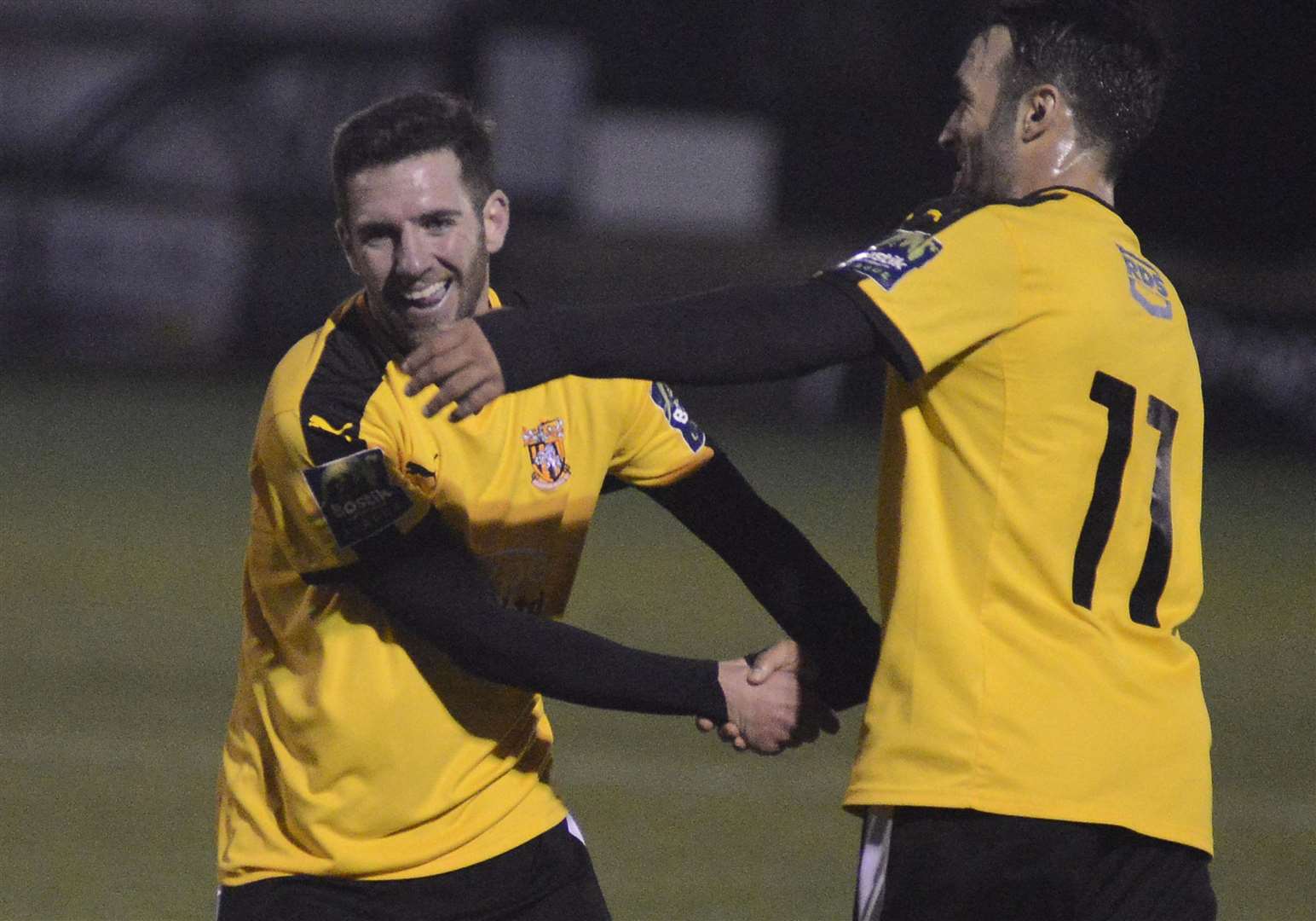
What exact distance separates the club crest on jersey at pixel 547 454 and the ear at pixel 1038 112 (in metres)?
0.95

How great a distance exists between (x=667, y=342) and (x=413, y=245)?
93 cm

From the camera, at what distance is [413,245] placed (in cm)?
306

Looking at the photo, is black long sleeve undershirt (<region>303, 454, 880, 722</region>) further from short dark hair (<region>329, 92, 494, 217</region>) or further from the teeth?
short dark hair (<region>329, 92, 494, 217</region>)

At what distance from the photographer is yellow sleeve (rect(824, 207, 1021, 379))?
2.32 metres

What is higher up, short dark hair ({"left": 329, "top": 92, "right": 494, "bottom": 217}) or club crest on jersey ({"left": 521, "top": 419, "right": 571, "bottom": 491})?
short dark hair ({"left": 329, "top": 92, "right": 494, "bottom": 217})

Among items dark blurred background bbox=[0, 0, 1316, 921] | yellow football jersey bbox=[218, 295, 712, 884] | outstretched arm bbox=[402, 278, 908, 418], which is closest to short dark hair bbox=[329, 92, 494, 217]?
yellow football jersey bbox=[218, 295, 712, 884]

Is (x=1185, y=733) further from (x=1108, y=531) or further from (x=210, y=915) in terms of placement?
(x=210, y=915)

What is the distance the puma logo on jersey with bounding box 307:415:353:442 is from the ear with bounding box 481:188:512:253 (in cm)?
51

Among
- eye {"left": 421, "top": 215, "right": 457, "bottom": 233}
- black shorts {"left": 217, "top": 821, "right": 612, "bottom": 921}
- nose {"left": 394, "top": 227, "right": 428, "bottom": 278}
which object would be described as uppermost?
eye {"left": 421, "top": 215, "right": 457, "bottom": 233}

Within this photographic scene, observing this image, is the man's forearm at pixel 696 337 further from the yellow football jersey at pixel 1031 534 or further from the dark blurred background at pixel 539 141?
the dark blurred background at pixel 539 141

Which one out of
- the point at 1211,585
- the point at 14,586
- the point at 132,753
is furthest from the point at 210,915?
the point at 1211,585

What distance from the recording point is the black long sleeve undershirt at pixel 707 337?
2195 mm

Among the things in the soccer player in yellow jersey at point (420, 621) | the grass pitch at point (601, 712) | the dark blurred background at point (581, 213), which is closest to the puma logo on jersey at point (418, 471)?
the soccer player in yellow jersey at point (420, 621)

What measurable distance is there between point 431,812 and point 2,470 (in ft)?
30.1
